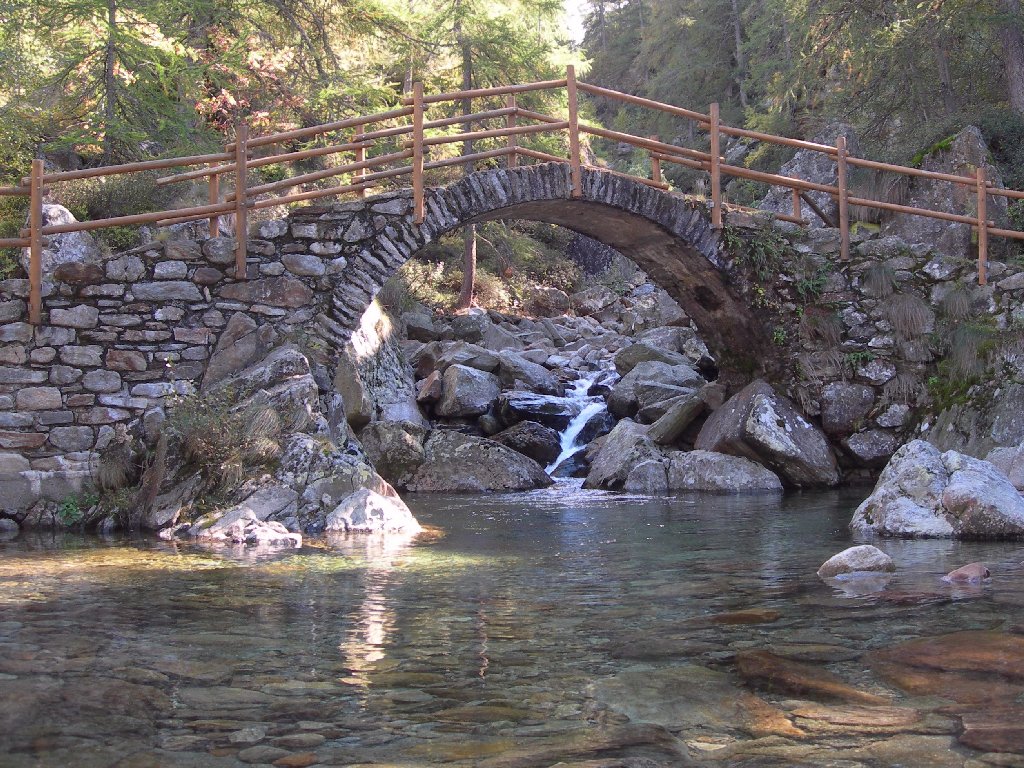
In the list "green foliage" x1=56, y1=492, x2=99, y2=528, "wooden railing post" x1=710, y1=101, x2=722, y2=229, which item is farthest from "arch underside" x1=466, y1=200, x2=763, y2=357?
"green foliage" x1=56, y1=492, x2=99, y2=528

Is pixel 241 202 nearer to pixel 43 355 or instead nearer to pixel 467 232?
pixel 43 355

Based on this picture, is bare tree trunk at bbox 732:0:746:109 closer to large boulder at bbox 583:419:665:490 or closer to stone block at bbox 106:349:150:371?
large boulder at bbox 583:419:665:490

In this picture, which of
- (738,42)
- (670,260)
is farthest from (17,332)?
(738,42)

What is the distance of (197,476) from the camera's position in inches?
318

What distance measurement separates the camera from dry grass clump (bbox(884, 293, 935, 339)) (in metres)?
11.9

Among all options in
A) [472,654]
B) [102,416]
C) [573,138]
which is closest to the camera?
[472,654]

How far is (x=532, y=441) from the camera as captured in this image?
1340 cm

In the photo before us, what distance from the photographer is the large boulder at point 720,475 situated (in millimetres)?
11367

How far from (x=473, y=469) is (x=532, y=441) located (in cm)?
161

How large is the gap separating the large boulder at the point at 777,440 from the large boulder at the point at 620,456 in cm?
76

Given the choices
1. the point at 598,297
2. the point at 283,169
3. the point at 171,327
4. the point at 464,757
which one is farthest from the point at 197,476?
the point at 598,297

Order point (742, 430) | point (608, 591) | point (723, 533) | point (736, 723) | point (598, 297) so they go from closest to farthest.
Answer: point (736, 723) < point (608, 591) < point (723, 533) < point (742, 430) < point (598, 297)

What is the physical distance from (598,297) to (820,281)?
14.3 m

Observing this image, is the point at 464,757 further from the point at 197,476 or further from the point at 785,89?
the point at 785,89
